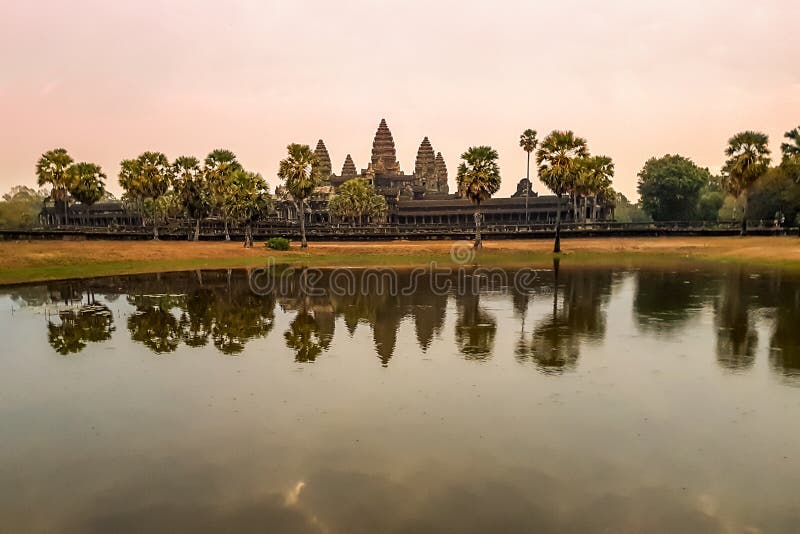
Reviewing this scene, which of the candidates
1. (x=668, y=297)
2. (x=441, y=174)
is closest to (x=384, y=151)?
(x=441, y=174)

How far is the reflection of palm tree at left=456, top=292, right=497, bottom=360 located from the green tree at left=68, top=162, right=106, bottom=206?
69708mm

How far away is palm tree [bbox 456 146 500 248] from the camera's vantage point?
64.2 m

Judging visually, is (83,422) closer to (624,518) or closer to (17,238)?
→ (624,518)

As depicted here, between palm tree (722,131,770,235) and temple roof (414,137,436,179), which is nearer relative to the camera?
palm tree (722,131,770,235)

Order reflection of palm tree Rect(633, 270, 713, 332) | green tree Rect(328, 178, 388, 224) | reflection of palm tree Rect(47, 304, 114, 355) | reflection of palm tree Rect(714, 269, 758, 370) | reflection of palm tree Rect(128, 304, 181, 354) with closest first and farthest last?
reflection of palm tree Rect(714, 269, 758, 370) → reflection of palm tree Rect(128, 304, 181, 354) → reflection of palm tree Rect(47, 304, 114, 355) → reflection of palm tree Rect(633, 270, 713, 332) → green tree Rect(328, 178, 388, 224)

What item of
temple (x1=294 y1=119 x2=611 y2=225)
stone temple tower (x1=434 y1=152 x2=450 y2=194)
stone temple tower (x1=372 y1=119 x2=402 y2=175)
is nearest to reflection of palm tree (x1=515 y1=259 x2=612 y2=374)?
temple (x1=294 y1=119 x2=611 y2=225)

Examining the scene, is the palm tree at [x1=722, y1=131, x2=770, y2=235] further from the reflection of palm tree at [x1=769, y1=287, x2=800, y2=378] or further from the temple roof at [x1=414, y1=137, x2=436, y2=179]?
the temple roof at [x1=414, y1=137, x2=436, y2=179]

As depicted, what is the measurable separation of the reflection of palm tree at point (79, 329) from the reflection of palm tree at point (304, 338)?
7.13 metres

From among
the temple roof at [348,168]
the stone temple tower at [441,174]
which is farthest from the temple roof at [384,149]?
the stone temple tower at [441,174]

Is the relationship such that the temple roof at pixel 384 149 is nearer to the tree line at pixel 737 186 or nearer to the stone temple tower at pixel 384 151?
the stone temple tower at pixel 384 151

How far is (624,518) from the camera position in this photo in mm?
8539

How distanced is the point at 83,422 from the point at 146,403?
1554mm

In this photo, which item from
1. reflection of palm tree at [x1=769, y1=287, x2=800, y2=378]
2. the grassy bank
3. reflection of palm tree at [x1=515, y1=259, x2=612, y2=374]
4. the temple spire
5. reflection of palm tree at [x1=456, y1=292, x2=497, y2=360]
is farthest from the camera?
the temple spire

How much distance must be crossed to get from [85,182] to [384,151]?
87801 mm
